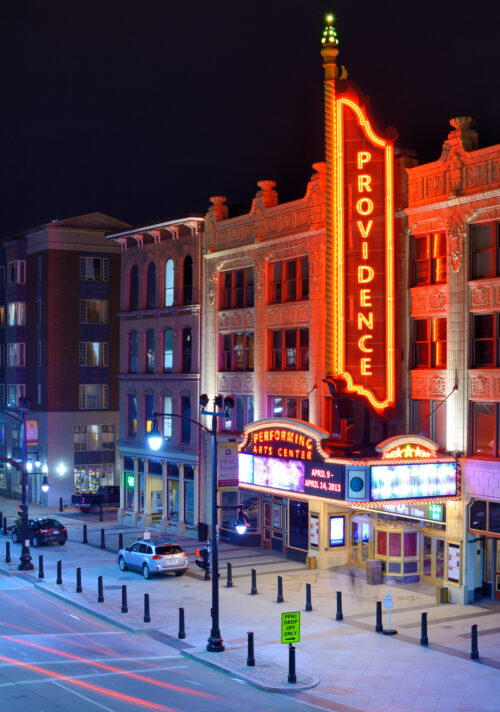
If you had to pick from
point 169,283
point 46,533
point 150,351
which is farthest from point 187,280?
point 46,533

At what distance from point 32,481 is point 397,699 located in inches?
1967

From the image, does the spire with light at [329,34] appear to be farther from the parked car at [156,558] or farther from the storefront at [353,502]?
the parked car at [156,558]

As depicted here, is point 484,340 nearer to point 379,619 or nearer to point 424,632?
point 379,619

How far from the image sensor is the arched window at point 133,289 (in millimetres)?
57531

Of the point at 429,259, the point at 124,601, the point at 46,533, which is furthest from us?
the point at 46,533

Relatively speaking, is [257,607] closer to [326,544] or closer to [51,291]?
[326,544]

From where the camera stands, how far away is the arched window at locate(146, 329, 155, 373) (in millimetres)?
55875

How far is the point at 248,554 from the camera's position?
45281 millimetres

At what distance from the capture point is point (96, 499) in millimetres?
62406

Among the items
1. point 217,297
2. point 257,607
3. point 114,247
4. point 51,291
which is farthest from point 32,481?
point 257,607

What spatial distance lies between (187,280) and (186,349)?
381 centimetres

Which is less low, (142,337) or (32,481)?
(142,337)

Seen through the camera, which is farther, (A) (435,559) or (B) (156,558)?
(B) (156,558)

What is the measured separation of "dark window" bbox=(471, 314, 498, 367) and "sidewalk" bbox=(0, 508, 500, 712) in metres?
8.64
